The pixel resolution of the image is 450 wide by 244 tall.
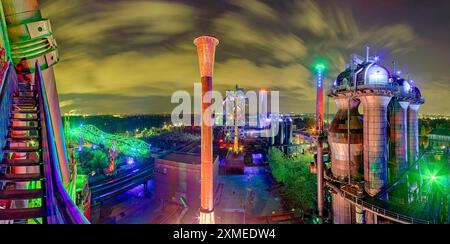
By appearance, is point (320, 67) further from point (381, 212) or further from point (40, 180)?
point (40, 180)

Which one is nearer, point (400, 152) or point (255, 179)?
point (400, 152)

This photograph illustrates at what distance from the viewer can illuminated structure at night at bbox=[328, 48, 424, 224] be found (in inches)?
499

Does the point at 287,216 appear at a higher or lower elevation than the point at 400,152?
lower

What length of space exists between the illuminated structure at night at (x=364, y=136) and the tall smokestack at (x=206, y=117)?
8.33 meters

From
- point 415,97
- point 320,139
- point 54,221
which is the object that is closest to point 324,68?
point 320,139

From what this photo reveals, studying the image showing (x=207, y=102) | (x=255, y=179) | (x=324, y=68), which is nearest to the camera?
(x=207, y=102)

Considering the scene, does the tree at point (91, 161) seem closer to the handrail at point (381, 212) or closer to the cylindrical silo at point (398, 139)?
the handrail at point (381, 212)

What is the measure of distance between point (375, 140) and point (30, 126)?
622 inches

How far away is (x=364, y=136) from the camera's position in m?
13.2

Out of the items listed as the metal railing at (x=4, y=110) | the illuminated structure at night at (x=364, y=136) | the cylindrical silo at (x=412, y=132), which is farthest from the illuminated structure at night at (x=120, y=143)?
the cylindrical silo at (x=412, y=132)

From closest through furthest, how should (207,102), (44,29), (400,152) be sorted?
(44,29) < (207,102) < (400,152)

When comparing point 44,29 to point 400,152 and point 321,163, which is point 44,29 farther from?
point 400,152

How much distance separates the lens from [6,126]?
205 inches

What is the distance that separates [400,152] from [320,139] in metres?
5.40
